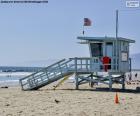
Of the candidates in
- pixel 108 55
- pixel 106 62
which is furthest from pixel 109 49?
pixel 106 62

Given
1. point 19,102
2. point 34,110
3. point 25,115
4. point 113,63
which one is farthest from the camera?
point 113,63

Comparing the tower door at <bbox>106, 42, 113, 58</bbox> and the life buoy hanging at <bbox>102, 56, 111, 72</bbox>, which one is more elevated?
the tower door at <bbox>106, 42, 113, 58</bbox>

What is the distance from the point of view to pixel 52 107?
1966 cm

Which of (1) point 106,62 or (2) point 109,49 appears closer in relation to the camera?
(1) point 106,62

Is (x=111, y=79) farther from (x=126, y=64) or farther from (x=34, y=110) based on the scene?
(x=34, y=110)

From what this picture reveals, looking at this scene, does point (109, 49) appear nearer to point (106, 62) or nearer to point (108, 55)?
point (108, 55)

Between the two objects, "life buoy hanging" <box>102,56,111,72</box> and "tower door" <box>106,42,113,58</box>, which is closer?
"life buoy hanging" <box>102,56,111,72</box>

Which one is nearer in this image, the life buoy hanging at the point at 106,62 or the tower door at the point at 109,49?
the life buoy hanging at the point at 106,62

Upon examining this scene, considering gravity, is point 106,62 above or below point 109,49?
below

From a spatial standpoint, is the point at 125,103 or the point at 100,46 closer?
the point at 125,103

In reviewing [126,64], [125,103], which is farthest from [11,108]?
[126,64]

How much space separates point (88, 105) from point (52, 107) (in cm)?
160

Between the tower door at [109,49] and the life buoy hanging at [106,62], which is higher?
the tower door at [109,49]

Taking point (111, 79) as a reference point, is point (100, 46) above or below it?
above
